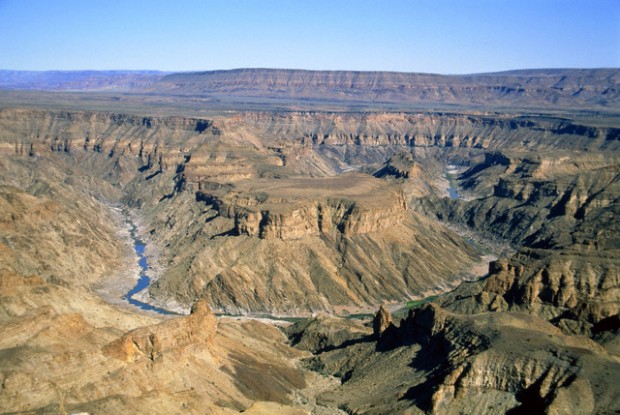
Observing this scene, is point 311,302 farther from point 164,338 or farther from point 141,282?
point 164,338

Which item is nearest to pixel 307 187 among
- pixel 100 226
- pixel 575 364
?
pixel 100 226

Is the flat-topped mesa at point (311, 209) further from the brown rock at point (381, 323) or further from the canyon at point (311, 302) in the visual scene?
the brown rock at point (381, 323)

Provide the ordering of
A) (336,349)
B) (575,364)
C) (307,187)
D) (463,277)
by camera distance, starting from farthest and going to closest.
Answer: (307,187) → (463,277) → (336,349) → (575,364)

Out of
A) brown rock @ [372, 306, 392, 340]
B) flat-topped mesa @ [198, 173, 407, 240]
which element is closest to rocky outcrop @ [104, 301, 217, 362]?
brown rock @ [372, 306, 392, 340]

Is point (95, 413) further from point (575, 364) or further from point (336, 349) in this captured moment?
point (575, 364)

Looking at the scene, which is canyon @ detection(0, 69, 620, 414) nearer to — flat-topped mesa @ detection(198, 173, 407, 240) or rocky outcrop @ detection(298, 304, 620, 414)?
rocky outcrop @ detection(298, 304, 620, 414)

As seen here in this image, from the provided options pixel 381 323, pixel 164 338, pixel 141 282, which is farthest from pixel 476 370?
pixel 141 282

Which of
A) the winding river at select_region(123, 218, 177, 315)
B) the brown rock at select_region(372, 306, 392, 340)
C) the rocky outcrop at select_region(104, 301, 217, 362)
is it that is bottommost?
the winding river at select_region(123, 218, 177, 315)

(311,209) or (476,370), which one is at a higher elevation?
(311,209)
